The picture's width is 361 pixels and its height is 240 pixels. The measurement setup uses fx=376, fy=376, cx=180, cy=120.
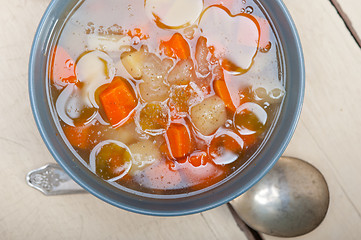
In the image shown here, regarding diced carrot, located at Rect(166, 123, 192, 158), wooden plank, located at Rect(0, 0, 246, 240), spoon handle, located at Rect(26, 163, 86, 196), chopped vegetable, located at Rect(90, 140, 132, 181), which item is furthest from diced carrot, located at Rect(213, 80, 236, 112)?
spoon handle, located at Rect(26, 163, 86, 196)

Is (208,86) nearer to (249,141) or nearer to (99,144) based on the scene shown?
(249,141)

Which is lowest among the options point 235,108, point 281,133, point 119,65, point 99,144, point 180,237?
point 180,237

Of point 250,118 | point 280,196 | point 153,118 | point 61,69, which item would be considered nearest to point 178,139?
point 153,118

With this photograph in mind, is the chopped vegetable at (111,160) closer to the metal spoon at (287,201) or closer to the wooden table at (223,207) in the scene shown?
the wooden table at (223,207)

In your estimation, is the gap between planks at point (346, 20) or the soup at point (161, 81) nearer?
the soup at point (161, 81)

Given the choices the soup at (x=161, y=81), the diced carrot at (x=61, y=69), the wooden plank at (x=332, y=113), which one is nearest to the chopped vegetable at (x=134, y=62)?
the soup at (x=161, y=81)

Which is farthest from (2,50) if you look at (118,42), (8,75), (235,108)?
(235,108)
